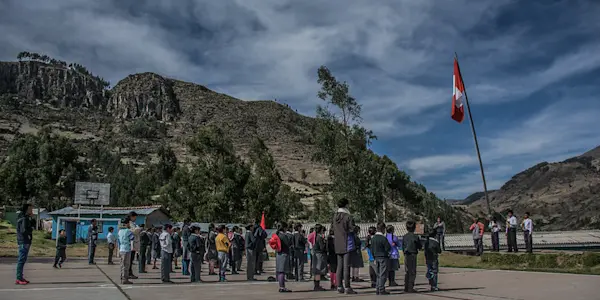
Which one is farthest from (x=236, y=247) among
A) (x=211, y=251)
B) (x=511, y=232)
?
(x=511, y=232)

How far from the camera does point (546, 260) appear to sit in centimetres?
1595

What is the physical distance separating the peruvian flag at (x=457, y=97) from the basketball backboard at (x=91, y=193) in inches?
1332

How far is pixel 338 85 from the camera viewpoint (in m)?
46.6

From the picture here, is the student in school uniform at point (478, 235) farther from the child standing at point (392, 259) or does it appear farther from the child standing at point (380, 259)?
the child standing at point (380, 259)

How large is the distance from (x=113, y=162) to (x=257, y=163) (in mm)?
60022

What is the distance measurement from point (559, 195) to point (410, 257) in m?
125

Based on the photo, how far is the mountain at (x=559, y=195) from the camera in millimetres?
92625

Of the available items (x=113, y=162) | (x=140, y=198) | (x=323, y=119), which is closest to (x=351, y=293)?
(x=323, y=119)

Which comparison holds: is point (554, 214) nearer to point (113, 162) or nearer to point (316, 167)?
point (316, 167)

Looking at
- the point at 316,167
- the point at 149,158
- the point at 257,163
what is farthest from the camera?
the point at 316,167

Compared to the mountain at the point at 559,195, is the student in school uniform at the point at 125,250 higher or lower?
lower

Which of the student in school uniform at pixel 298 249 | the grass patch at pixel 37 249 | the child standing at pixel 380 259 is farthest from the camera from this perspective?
the grass patch at pixel 37 249

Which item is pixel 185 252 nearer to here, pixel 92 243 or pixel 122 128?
pixel 92 243

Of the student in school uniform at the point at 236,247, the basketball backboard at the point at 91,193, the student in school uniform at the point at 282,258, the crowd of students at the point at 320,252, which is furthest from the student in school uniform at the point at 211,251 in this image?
the basketball backboard at the point at 91,193
